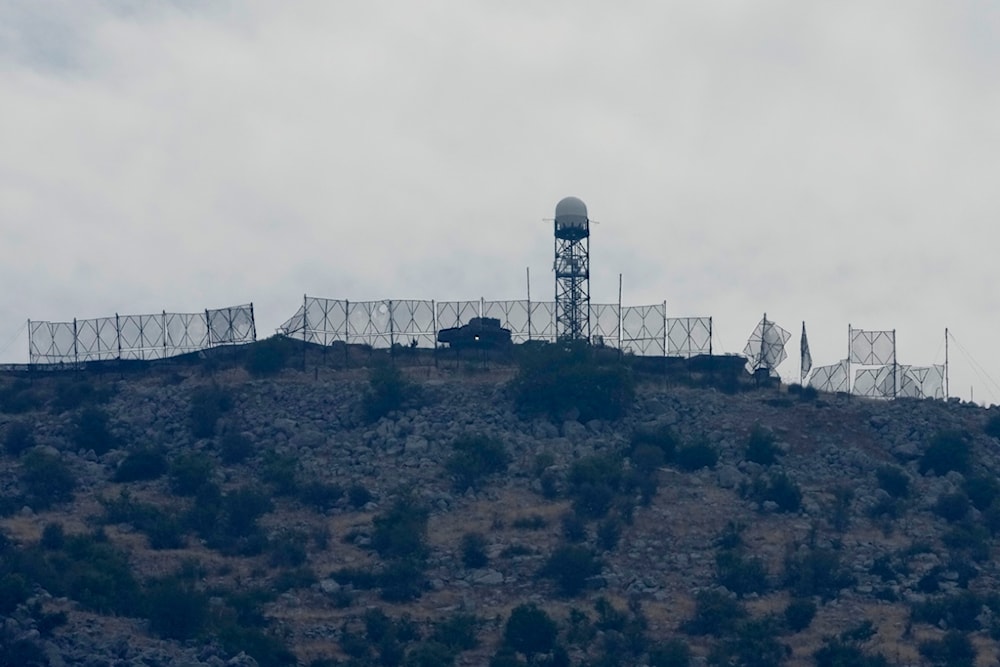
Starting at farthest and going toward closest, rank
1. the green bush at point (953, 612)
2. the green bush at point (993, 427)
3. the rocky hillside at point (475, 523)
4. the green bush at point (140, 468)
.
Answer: the green bush at point (993, 427)
the green bush at point (140, 468)
the green bush at point (953, 612)
the rocky hillside at point (475, 523)

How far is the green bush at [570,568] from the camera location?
67.9 m

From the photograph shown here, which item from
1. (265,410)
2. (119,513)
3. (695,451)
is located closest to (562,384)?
(695,451)

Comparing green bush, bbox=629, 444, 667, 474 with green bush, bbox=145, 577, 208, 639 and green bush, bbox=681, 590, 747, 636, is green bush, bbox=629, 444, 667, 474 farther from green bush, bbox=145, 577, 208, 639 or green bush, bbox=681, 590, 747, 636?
green bush, bbox=145, 577, 208, 639

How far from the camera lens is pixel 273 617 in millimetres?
64562

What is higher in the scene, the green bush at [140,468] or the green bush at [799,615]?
the green bush at [140,468]

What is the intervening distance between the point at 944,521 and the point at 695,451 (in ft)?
34.7

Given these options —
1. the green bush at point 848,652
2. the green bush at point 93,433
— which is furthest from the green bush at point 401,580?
the green bush at point 93,433

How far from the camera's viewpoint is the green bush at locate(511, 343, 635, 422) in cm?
8356

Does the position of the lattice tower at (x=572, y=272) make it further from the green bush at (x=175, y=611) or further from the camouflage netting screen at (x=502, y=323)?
the green bush at (x=175, y=611)

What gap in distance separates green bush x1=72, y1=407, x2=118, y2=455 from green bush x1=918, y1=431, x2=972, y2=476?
113ft

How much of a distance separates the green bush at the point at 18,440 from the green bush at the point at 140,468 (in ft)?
16.3

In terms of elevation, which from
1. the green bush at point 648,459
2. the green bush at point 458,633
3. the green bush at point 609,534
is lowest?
the green bush at point 458,633

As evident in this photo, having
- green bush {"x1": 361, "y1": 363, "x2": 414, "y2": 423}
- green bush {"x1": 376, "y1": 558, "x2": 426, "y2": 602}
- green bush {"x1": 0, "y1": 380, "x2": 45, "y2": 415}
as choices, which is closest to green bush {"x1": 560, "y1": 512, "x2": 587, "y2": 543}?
green bush {"x1": 376, "y1": 558, "x2": 426, "y2": 602}

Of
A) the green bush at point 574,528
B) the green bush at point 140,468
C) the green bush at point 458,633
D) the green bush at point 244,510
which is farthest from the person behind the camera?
the green bush at point 140,468
